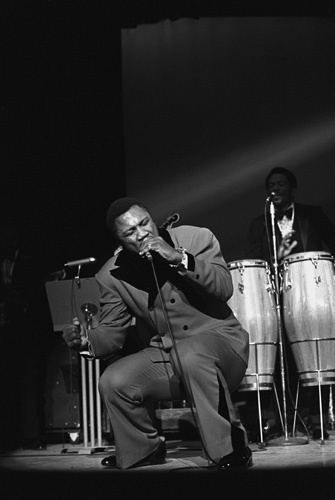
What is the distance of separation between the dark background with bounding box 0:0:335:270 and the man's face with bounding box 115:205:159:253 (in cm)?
260

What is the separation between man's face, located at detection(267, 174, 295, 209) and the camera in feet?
19.6

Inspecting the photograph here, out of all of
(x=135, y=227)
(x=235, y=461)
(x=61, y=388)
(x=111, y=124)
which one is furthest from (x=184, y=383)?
(x=111, y=124)

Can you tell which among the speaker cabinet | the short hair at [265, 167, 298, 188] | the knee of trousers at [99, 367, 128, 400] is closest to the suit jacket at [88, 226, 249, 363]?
the knee of trousers at [99, 367, 128, 400]

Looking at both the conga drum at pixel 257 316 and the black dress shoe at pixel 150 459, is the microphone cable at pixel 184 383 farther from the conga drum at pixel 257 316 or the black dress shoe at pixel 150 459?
the conga drum at pixel 257 316

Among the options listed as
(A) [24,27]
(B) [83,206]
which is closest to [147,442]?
(B) [83,206]

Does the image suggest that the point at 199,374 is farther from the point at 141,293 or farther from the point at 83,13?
the point at 83,13

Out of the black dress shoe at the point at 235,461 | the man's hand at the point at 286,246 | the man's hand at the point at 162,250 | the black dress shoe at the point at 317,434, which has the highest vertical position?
the man's hand at the point at 286,246

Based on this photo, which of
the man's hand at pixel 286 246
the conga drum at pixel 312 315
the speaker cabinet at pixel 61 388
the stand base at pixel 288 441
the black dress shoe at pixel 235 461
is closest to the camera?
the black dress shoe at pixel 235 461

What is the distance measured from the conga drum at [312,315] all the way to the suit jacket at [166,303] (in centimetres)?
118

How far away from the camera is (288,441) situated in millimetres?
4996

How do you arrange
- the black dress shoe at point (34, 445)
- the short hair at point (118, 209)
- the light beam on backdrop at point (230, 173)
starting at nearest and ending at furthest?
the short hair at point (118, 209) < the black dress shoe at point (34, 445) < the light beam on backdrop at point (230, 173)

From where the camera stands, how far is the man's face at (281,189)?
597 centimetres

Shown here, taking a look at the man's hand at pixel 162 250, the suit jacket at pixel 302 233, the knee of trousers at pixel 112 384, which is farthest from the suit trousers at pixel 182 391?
the suit jacket at pixel 302 233

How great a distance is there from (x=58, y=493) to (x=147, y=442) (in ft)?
3.50
